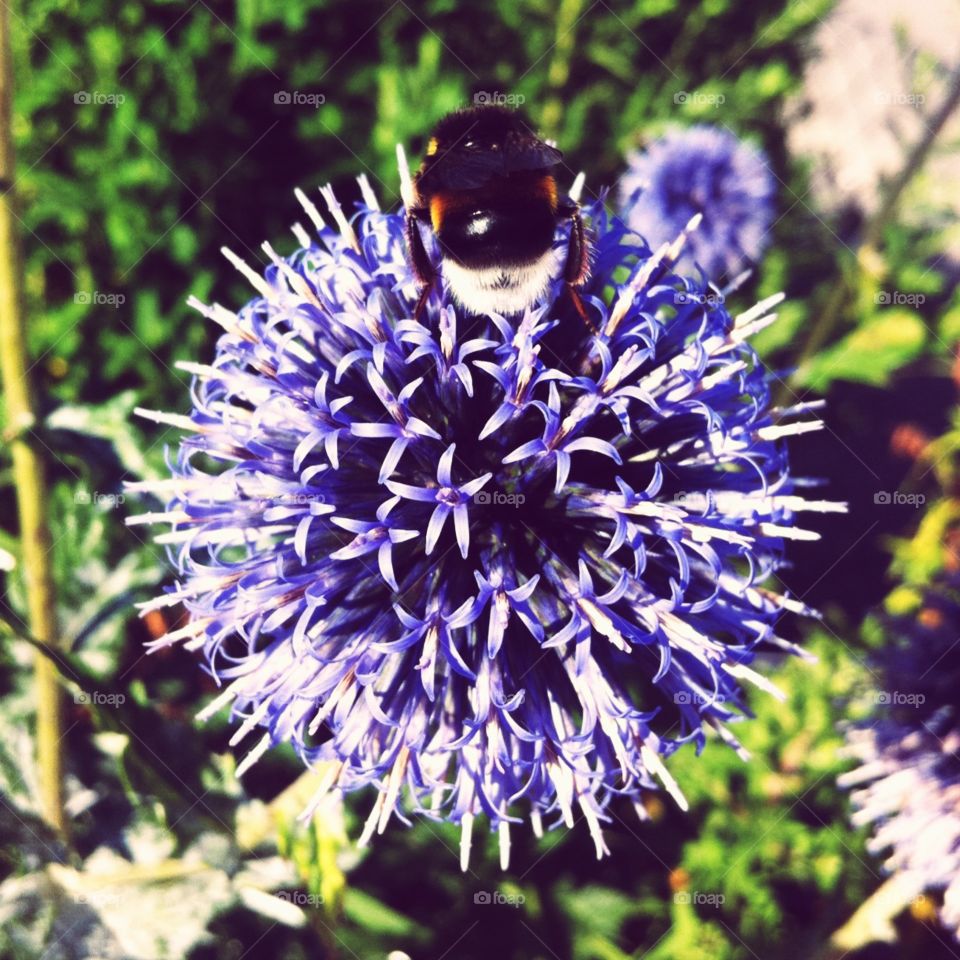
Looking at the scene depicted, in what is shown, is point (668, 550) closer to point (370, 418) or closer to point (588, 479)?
point (588, 479)

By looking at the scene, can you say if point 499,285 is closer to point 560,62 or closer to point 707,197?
point 707,197

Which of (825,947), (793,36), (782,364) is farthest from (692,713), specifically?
(793,36)

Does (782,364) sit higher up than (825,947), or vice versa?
(782,364)

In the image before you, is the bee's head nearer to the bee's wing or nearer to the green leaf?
the bee's wing

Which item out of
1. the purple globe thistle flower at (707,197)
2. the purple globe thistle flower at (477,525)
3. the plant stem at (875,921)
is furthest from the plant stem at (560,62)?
the plant stem at (875,921)

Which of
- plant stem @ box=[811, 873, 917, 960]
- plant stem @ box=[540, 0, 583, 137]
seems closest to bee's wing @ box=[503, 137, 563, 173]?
plant stem @ box=[811, 873, 917, 960]

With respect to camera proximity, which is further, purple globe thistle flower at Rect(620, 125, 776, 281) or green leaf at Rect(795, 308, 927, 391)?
green leaf at Rect(795, 308, 927, 391)

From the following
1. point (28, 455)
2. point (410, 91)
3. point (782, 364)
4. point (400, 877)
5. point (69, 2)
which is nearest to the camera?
point (28, 455)
